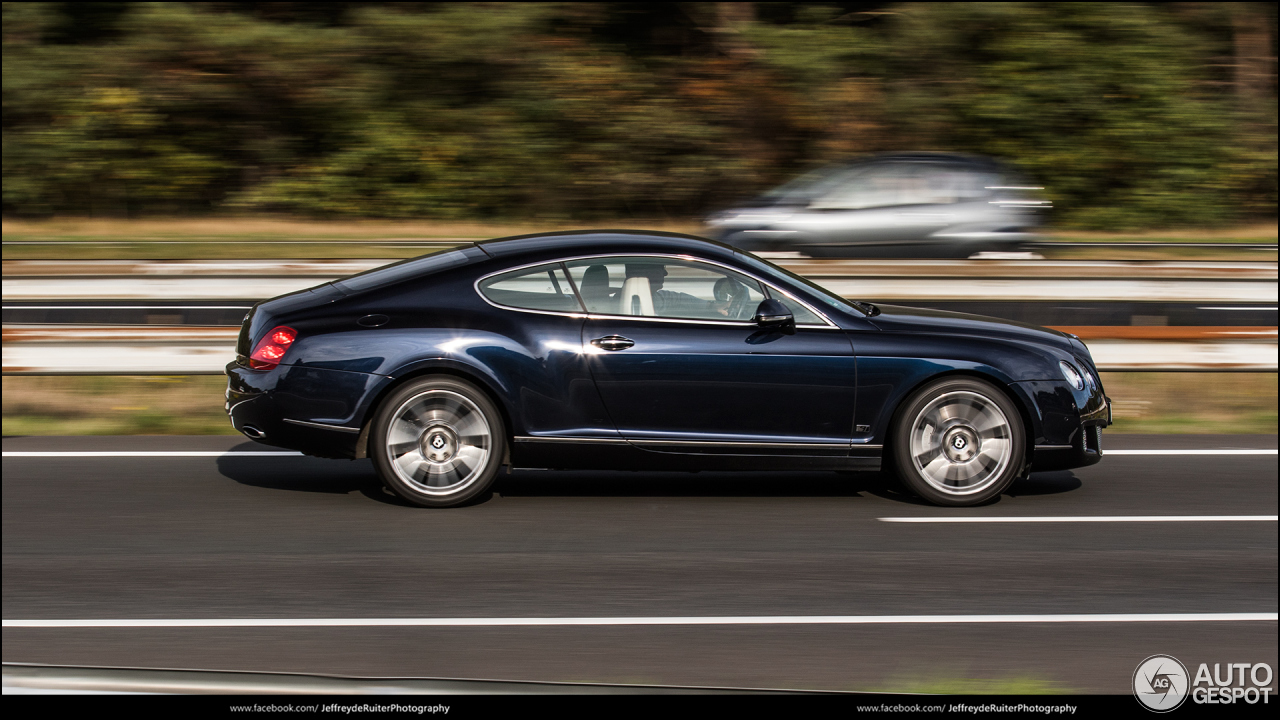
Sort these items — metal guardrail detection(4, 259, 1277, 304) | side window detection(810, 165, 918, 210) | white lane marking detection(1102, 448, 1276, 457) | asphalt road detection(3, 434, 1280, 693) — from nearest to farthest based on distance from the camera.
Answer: asphalt road detection(3, 434, 1280, 693), white lane marking detection(1102, 448, 1276, 457), metal guardrail detection(4, 259, 1277, 304), side window detection(810, 165, 918, 210)

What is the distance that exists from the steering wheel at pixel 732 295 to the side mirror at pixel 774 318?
110 millimetres

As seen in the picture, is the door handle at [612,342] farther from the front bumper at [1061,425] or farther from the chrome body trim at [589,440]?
the front bumper at [1061,425]

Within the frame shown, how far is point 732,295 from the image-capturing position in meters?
7.07

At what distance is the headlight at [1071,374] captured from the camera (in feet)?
23.5

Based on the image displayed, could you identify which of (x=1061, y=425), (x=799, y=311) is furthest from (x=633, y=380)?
(x=1061, y=425)

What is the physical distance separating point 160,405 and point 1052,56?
21623 mm

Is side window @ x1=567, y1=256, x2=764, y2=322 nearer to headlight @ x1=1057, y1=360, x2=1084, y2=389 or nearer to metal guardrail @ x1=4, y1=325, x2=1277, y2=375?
headlight @ x1=1057, y1=360, x2=1084, y2=389

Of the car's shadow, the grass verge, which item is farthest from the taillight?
the grass verge

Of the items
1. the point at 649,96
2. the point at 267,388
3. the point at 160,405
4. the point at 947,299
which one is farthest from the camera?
the point at 649,96

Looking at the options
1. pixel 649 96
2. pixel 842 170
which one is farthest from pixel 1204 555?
pixel 649 96

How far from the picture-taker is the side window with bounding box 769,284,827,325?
704 cm

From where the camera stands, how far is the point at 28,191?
88.1 ft

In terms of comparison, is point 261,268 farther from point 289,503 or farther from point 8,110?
point 8,110

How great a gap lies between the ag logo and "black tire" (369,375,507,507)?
3273mm
